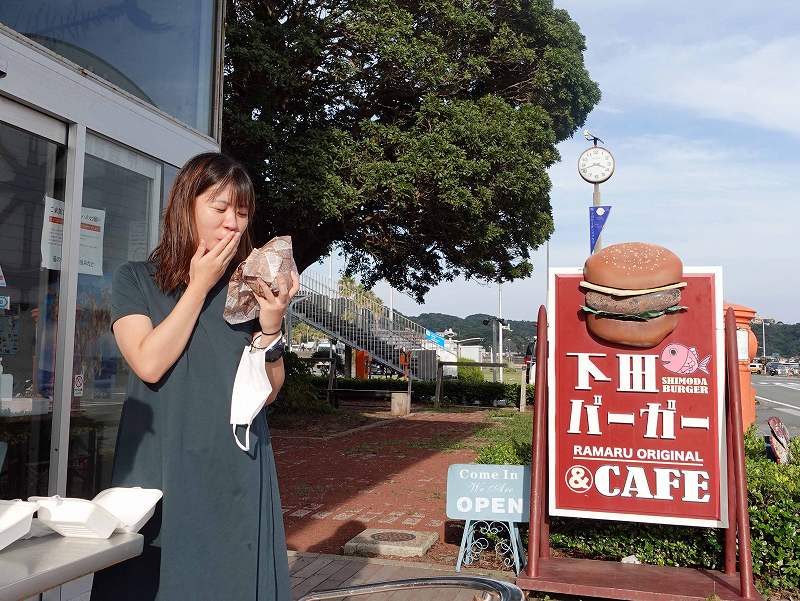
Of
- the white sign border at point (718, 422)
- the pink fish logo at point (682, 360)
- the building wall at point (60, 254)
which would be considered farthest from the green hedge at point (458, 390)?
the building wall at point (60, 254)

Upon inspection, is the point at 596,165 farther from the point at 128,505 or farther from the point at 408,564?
the point at 128,505

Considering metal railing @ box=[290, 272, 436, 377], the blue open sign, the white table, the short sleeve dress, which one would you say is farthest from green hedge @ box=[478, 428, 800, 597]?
metal railing @ box=[290, 272, 436, 377]

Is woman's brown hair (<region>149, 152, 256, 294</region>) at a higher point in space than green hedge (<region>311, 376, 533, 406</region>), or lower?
higher

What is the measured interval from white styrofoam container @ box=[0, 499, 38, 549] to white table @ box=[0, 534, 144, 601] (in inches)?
0.9

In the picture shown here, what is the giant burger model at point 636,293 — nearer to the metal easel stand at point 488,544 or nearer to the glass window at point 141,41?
the metal easel stand at point 488,544

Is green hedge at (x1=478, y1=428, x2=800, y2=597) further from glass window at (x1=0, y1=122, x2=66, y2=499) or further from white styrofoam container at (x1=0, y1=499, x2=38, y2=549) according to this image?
white styrofoam container at (x1=0, y1=499, x2=38, y2=549)

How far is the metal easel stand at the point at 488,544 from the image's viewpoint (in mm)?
4785

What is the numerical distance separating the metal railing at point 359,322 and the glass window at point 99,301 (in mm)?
15876

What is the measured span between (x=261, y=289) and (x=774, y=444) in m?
5.07

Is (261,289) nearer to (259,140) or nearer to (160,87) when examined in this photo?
(160,87)

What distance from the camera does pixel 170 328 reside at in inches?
59.9

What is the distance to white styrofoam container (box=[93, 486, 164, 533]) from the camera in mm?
1279

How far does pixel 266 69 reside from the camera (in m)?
12.5

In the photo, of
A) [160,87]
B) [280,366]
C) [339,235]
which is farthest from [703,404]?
[339,235]
